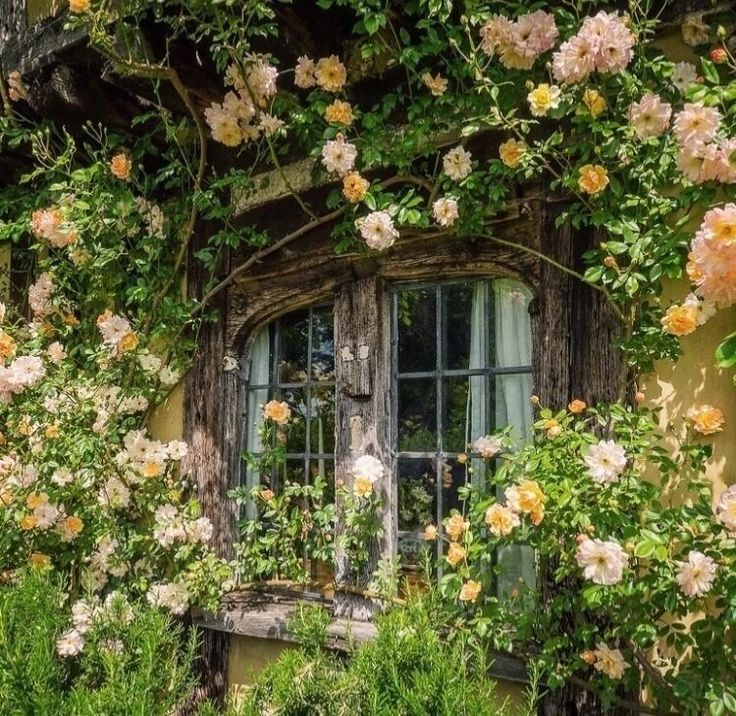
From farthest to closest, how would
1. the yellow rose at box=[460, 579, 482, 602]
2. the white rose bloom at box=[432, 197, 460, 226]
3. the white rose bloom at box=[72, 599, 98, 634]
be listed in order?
the white rose bloom at box=[72, 599, 98, 634] < the white rose bloom at box=[432, 197, 460, 226] < the yellow rose at box=[460, 579, 482, 602]

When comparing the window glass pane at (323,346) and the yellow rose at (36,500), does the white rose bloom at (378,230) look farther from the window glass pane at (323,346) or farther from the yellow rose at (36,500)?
the yellow rose at (36,500)

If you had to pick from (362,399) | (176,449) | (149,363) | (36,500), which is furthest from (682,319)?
(36,500)

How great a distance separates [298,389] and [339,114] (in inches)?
52.8

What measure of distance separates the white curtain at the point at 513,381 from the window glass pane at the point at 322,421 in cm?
88

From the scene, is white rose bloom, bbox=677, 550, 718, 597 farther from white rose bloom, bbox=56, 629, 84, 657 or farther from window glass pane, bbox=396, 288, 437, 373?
white rose bloom, bbox=56, 629, 84, 657

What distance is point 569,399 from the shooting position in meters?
2.59

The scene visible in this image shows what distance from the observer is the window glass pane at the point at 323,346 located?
3441 millimetres

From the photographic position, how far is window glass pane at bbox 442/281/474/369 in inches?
116

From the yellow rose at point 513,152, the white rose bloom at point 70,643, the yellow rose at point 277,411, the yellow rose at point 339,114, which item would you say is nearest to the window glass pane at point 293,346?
the yellow rose at point 277,411

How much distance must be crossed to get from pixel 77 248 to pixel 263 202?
3.43 feet

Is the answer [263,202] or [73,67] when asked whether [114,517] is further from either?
[73,67]

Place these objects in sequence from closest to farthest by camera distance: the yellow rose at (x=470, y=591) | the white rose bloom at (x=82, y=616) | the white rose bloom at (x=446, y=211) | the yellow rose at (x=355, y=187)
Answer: the yellow rose at (x=470, y=591) → the white rose bloom at (x=446, y=211) → the yellow rose at (x=355, y=187) → the white rose bloom at (x=82, y=616)

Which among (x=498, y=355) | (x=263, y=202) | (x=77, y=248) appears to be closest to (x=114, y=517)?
(x=77, y=248)

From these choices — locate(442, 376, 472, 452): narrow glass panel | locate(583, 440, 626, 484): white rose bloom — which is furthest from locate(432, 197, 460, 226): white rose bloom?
locate(583, 440, 626, 484): white rose bloom
